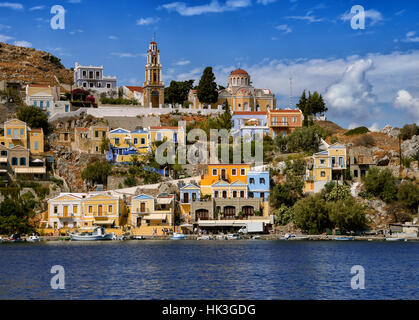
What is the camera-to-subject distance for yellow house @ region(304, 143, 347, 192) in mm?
72000

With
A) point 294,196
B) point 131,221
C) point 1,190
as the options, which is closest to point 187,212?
point 131,221

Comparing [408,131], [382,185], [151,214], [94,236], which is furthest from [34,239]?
[408,131]

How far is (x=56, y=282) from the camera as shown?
3531 centimetres

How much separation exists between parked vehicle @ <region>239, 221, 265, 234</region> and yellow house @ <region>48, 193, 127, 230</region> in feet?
42.3

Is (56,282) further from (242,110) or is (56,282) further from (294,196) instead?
(242,110)

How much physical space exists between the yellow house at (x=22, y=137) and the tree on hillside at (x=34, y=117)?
11.5 feet

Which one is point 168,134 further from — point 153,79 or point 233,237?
point 233,237

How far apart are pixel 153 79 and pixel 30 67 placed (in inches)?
1203

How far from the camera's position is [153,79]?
93875 mm

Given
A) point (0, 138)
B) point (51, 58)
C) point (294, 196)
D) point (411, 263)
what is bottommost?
point (411, 263)

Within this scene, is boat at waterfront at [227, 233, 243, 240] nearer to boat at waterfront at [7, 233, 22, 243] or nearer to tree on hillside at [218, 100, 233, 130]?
boat at waterfront at [7, 233, 22, 243]

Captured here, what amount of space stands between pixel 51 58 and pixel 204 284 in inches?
3770

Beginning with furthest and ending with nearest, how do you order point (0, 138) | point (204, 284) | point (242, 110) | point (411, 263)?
point (242, 110)
point (0, 138)
point (411, 263)
point (204, 284)

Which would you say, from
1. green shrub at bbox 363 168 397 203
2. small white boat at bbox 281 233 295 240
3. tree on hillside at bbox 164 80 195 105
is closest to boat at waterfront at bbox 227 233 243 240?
small white boat at bbox 281 233 295 240
